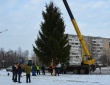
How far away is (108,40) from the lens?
182 m

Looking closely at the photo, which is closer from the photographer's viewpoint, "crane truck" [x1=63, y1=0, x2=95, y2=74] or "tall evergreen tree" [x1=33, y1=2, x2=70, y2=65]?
"tall evergreen tree" [x1=33, y1=2, x2=70, y2=65]

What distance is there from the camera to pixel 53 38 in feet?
133

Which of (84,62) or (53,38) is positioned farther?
(84,62)

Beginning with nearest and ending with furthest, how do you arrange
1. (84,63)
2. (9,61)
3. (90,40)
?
(84,63)
(9,61)
(90,40)

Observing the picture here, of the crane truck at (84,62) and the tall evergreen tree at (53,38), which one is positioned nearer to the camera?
the tall evergreen tree at (53,38)

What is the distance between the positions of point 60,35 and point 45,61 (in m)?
4.51

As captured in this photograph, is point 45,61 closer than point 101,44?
Yes

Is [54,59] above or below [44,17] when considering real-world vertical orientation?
below

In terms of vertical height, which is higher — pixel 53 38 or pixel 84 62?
pixel 53 38

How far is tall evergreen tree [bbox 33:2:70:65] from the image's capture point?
135 feet

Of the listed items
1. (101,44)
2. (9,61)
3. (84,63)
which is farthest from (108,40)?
(84,63)

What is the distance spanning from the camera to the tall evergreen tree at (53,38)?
135 feet

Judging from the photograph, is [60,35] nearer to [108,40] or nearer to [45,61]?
[45,61]

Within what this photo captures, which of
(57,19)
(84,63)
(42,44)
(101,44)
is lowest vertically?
(84,63)
